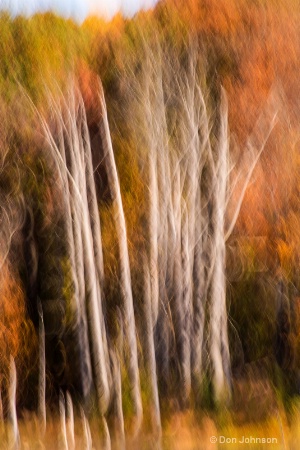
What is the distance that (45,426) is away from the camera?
11.7 feet

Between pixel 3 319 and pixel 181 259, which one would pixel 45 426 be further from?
pixel 181 259

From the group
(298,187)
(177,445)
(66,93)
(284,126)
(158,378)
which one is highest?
(66,93)

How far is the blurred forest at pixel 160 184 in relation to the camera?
360cm

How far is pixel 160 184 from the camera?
3.66 m

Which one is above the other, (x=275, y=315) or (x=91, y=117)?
(x=91, y=117)

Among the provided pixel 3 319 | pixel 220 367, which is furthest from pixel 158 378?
pixel 3 319

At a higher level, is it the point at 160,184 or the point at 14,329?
the point at 160,184

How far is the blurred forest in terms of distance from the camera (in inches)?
142

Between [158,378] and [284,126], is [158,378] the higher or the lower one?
the lower one

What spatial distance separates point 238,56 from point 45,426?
2092 millimetres

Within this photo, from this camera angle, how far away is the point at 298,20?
374cm

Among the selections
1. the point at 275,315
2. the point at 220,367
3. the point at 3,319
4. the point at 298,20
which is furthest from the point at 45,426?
the point at 298,20

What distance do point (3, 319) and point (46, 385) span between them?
0.39 metres

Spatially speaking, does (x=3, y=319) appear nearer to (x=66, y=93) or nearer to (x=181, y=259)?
(x=181, y=259)
